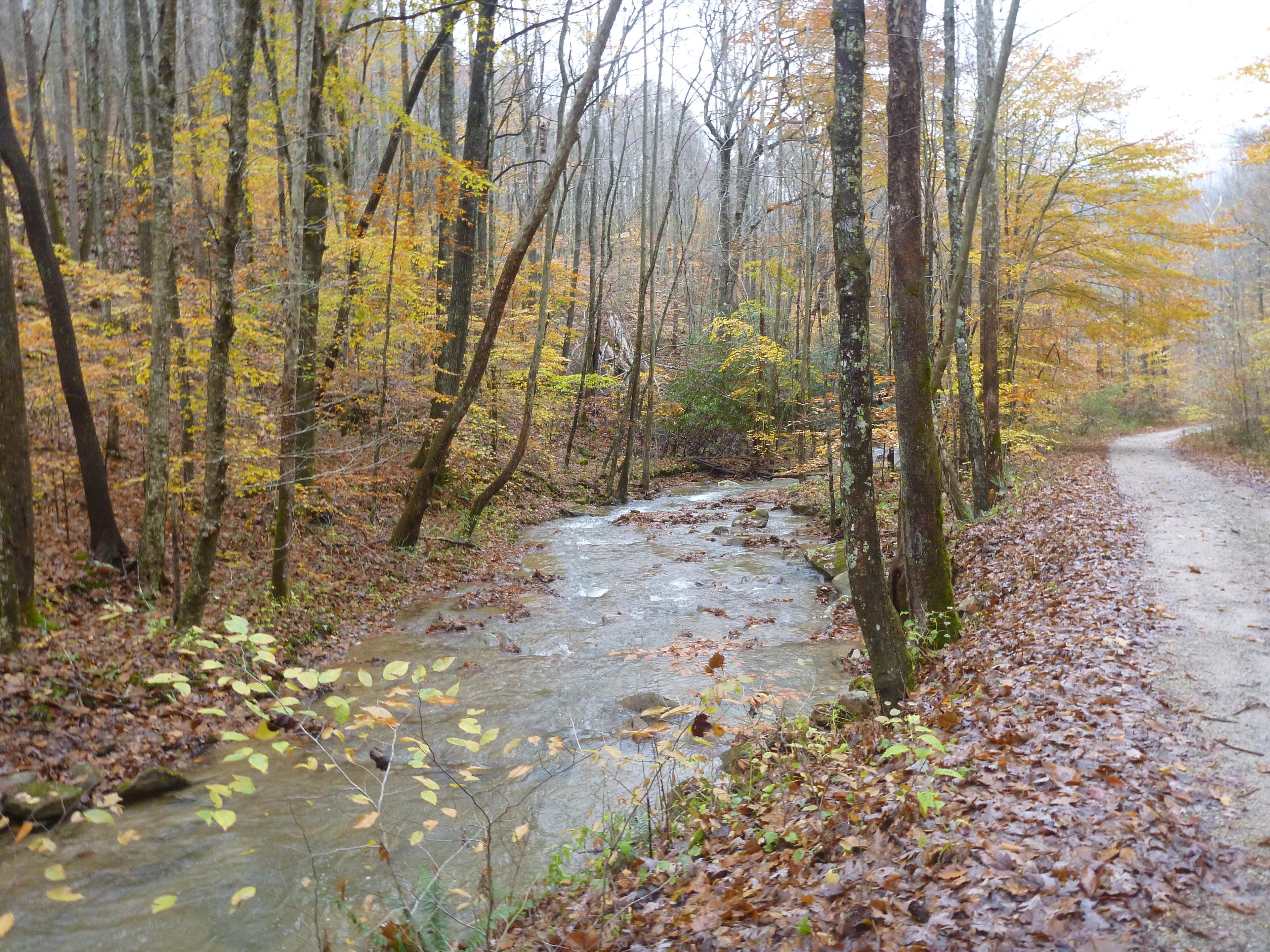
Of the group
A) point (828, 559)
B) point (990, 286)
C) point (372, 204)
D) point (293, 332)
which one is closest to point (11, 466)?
point (293, 332)

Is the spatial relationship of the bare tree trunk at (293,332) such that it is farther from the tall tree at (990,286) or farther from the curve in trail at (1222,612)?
the tall tree at (990,286)

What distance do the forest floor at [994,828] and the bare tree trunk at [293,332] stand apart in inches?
262

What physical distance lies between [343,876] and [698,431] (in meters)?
23.1

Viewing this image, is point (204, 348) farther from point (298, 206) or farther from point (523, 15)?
point (523, 15)

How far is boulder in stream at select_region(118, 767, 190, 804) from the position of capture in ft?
19.1

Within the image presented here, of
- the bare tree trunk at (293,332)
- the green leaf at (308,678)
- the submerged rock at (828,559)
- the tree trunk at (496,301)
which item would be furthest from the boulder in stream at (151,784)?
the submerged rock at (828,559)

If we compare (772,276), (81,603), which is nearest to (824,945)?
(81,603)

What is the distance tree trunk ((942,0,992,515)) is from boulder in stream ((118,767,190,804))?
9953mm

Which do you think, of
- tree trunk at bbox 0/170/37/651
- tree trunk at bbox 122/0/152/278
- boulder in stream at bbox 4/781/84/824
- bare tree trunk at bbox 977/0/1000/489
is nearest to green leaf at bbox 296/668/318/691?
boulder in stream at bbox 4/781/84/824

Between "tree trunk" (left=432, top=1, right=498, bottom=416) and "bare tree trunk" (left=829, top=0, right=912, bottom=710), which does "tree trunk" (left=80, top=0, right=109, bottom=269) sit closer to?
"tree trunk" (left=432, top=1, right=498, bottom=416)

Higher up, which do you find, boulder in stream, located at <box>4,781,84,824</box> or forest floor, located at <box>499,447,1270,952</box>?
forest floor, located at <box>499,447,1270,952</box>

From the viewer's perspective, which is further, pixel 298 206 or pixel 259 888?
pixel 298 206

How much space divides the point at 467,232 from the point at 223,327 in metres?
8.07

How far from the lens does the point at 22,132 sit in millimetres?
20438
